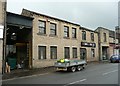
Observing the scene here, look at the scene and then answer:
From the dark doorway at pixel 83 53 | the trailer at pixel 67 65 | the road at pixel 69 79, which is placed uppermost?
the dark doorway at pixel 83 53

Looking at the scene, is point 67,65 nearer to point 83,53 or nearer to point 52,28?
point 52,28

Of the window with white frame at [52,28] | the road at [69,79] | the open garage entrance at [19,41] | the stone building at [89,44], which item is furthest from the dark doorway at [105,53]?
the road at [69,79]

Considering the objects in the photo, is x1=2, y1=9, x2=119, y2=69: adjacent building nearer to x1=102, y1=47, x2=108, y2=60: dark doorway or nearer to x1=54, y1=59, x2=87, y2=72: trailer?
x1=54, y1=59, x2=87, y2=72: trailer

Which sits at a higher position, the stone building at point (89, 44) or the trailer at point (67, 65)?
the stone building at point (89, 44)

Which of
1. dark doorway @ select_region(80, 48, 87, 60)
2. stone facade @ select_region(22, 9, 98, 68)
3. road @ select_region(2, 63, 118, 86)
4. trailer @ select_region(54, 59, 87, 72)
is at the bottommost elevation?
road @ select_region(2, 63, 118, 86)

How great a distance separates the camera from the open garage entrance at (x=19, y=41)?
71.4ft

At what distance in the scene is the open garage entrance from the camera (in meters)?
21.8

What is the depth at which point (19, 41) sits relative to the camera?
1013 inches

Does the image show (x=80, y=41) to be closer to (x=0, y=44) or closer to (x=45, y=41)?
(x=45, y=41)

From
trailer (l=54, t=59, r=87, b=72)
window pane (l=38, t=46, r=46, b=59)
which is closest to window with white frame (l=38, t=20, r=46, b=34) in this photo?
window pane (l=38, t=46, r=46, b=59)

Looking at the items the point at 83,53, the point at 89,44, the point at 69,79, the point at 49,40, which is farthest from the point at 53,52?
the point at 69,79

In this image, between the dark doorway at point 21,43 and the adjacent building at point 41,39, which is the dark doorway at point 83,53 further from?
the dark doorway at point 21,43

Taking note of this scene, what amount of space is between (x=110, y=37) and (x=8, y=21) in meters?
30.2

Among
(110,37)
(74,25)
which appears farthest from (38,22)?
(110,37)
